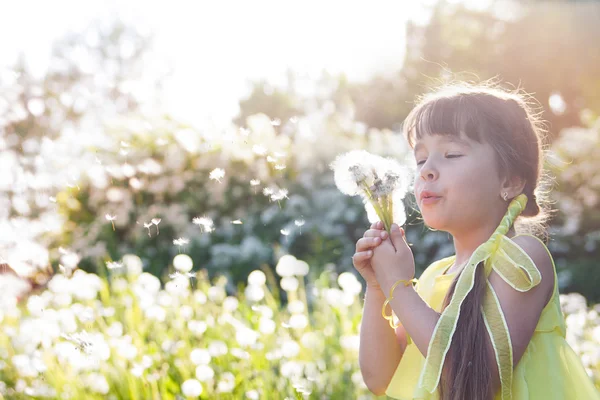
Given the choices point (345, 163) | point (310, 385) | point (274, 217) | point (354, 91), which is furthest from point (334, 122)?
point (354, 91)

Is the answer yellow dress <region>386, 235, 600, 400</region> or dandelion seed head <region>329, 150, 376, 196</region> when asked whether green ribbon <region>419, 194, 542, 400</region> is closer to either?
yellow dress <region>386, 235, 600, 400</region>

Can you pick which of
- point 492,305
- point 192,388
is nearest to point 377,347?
point 492,305

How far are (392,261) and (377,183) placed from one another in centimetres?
23

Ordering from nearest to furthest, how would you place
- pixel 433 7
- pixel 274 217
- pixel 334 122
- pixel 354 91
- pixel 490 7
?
pixel 274 217 < pixel 334 122 < pixel 490 7 < pixel 433 7 < pixel 354 91

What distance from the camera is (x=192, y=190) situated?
20.7 feet

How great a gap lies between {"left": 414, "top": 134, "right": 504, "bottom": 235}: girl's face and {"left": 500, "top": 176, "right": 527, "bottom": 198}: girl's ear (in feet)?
0.07

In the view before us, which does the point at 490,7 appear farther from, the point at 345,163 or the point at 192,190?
the point at 345,163

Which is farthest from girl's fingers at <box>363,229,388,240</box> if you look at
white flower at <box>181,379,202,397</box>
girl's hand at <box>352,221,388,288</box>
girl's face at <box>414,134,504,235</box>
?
white flower at <box>181,379,202,397</box>

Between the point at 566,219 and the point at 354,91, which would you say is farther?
the point at 354,91

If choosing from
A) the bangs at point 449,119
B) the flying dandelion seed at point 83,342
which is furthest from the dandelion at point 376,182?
the flying dandelion seed at point 83,342

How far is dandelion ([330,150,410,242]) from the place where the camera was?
177 centimetres

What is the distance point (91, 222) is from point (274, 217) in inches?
72.1

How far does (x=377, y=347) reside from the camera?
1878 mm

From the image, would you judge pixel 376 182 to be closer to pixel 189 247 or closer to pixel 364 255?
pixel 364 255
